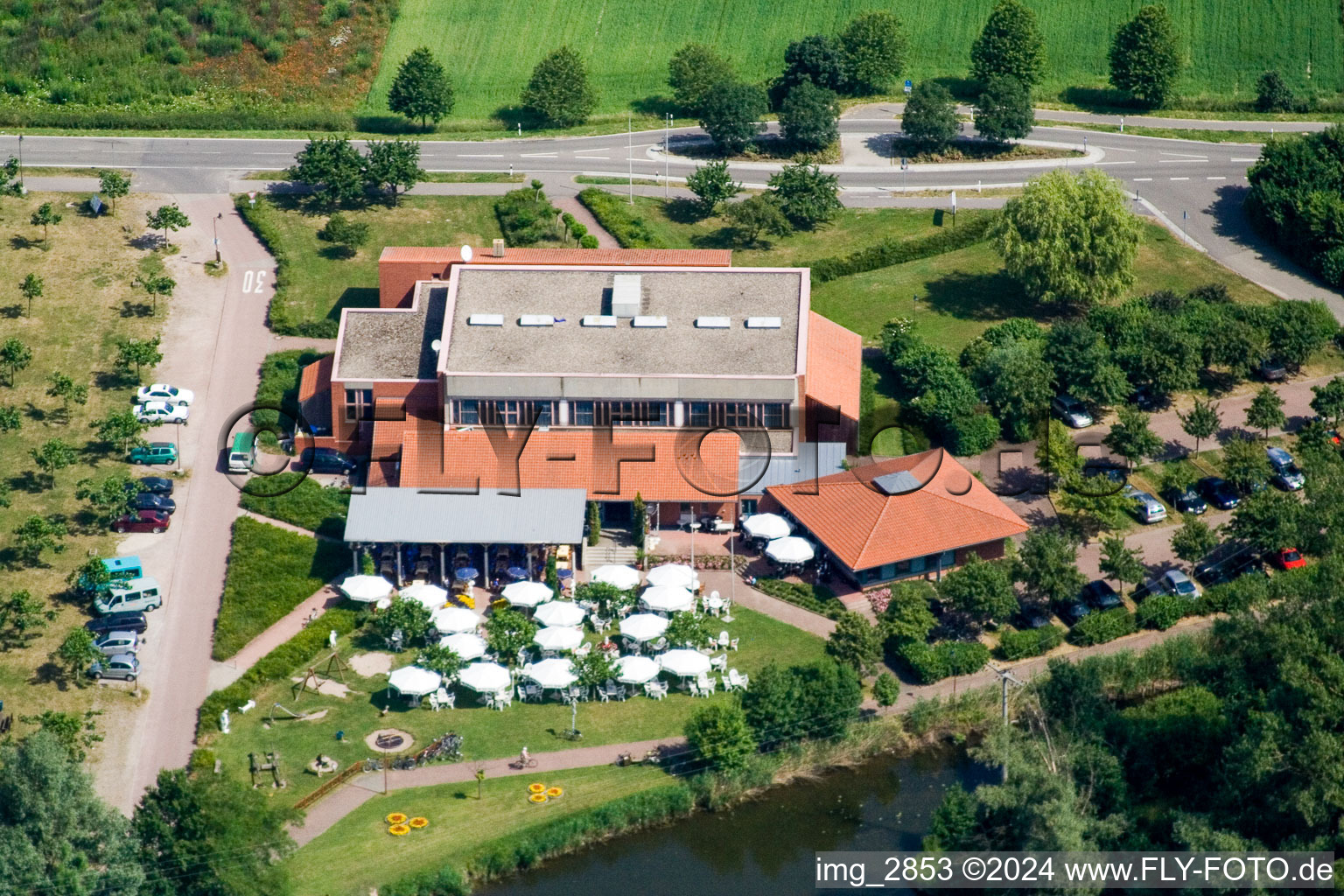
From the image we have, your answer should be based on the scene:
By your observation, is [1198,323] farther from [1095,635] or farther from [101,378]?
[101,378]

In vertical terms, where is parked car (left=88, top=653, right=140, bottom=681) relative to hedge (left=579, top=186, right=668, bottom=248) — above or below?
below

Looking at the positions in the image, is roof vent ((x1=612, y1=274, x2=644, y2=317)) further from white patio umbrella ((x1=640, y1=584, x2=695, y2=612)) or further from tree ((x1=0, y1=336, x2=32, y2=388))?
tree ((x1=0, y1=336, x2=32, y2=388))

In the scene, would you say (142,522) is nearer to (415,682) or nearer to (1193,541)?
(415,682)

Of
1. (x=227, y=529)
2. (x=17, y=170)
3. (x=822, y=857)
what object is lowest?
(x=822, y=857)

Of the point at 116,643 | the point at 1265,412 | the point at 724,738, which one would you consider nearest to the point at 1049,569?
the point at 724,738

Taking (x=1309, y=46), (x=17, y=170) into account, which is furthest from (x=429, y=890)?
(x=1309, y=46)

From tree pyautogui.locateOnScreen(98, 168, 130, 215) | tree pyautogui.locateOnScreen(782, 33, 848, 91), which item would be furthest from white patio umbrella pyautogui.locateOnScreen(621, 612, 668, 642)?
tree pyautogui.locateOnScreen(782, 33, 848, 91)

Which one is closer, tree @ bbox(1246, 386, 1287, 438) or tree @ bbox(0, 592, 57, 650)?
tree @ bbox(0, 592, 57, 650)
